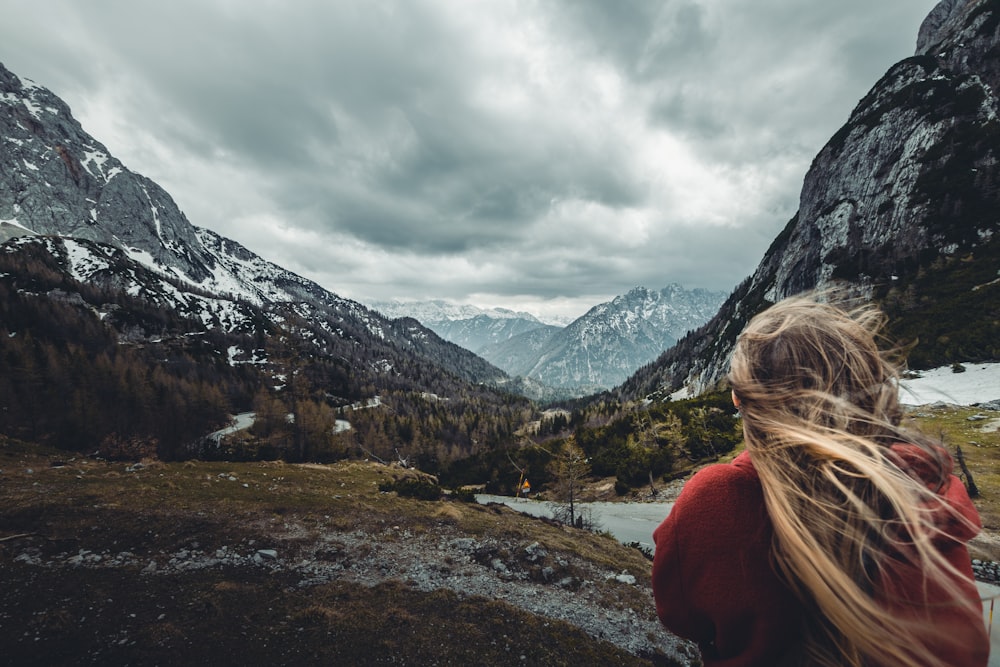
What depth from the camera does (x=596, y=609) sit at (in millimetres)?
11320

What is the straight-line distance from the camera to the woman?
1520mm

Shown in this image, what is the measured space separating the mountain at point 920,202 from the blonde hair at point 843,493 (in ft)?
214

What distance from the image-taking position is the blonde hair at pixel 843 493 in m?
1.51

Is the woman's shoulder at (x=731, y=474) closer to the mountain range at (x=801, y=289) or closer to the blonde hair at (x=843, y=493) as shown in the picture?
the blonde hair at (x=843, y=493)

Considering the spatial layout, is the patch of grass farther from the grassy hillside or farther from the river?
the grassy hillside

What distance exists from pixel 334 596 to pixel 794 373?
12.3m

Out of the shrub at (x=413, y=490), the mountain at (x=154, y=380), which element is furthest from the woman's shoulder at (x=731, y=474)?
the mountain at (x=154, y=380)

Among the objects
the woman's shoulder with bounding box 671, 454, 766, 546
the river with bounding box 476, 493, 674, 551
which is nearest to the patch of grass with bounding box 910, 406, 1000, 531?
the river with bounding box 476, 493, 674, 551

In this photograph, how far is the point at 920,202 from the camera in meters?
84.4

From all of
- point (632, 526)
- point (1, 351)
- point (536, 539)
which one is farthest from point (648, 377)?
point (1, 351)

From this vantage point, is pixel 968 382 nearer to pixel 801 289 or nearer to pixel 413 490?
pixel 413 490

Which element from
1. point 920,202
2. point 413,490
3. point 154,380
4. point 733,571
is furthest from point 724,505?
point 920,202

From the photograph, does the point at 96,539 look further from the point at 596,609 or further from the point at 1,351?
the point at 1,351

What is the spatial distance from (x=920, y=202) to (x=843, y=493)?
415ft
